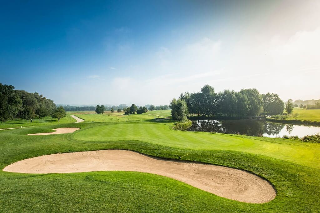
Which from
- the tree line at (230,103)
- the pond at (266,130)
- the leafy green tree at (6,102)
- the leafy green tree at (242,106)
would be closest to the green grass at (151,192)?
the pond at (266,130)

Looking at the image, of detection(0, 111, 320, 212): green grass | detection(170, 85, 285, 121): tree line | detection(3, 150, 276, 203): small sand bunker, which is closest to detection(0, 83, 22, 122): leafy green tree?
detection(3, 150, 276, 203): small sand bunker

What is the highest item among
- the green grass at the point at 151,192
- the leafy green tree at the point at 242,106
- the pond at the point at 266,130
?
the leafy green tree at the point at 242,106

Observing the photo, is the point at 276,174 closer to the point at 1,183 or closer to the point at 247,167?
the point at 247,167

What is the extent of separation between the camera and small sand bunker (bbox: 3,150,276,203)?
9781 mm

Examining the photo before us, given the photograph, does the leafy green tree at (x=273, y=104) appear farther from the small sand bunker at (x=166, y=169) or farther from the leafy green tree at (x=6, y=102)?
the leafy green tree at (x=6, y=102)

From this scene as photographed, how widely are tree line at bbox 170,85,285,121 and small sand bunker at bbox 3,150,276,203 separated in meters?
56.7

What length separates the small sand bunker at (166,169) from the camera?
9781mm

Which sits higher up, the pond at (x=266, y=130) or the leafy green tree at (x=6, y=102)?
the leafy green tree at (x=6, y=102)

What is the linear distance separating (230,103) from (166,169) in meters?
72.6

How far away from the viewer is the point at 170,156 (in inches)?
607

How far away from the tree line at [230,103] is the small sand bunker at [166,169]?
186 feet

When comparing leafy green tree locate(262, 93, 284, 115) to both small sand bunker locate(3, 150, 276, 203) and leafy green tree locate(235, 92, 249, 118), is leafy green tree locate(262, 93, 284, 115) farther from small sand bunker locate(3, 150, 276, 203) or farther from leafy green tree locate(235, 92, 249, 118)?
small sand bunker locate(3, 150, 276, 203)

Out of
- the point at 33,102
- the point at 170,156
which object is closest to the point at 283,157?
the point at 170,156

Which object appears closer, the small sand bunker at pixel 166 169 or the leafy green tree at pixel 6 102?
the small sand bunker at pixel 166 169
